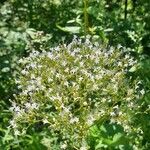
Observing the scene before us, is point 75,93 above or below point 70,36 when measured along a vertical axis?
above

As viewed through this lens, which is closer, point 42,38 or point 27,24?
point 42,38

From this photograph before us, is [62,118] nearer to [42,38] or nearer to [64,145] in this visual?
[64,145]

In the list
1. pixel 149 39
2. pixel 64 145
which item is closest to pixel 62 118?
pixel 64 145

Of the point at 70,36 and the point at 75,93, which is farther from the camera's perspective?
the point at 70,36

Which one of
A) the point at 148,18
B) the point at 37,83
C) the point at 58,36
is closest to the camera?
the point at 37,83

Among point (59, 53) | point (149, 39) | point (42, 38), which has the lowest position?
point (149, 39)

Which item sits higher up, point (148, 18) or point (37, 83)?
point (37, 83)
